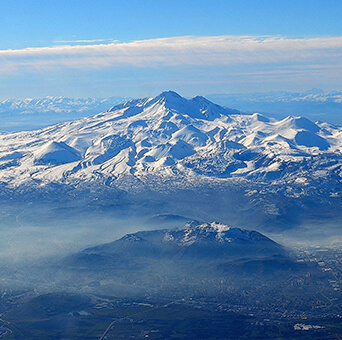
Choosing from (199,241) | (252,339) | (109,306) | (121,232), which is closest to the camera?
(252,339)

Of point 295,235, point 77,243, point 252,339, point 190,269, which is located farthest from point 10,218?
point 252,339

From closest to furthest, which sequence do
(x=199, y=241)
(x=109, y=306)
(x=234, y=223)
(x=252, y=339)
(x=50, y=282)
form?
(x=252, y=339) < (x=109, y=306) < (x=50, y=282) < (x=199, y=241) < (x=234, y=223)

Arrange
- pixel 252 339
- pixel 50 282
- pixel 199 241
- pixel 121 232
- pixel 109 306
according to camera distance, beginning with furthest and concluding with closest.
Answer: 1. pixel 121 232
2. pixel 199 241
3. pixel 50 282
4. pixel 109 306
5. pixel 252 339

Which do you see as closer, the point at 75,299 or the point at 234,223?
the point at 75,299

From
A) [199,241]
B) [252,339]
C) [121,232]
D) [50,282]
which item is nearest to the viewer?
[252,339]

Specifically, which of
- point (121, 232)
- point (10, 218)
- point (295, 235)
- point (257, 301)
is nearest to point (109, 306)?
point (257, 301)

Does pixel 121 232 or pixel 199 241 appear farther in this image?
pixel 121 232

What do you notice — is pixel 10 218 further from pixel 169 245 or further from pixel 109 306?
pixel 109 306

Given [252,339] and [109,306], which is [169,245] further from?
[252,339]
